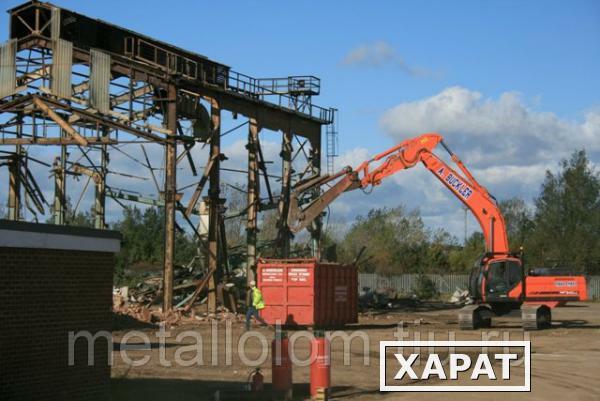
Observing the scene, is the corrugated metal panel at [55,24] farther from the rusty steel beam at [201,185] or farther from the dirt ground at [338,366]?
the dirt ground at [338,366]

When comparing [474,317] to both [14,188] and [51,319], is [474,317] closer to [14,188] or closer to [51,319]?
[14,188]

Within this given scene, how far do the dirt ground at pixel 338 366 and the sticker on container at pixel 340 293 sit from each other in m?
1.27

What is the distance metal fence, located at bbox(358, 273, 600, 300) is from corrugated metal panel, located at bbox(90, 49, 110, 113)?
38.3 metres

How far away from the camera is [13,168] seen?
30.4m

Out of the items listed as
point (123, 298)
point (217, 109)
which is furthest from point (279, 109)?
point (123, 298)

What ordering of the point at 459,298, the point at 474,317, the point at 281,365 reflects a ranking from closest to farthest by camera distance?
the point at 281,365 → the point at 474,317 → the point at 459,298

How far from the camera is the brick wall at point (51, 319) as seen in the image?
12.4 m

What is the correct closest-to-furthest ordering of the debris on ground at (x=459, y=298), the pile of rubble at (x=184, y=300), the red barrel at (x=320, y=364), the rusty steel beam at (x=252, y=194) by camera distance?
the red barrel at (x=320, y=364) < the pile of rubble at (x=184, y=300) < the rusty steel beam at (x=252, y=194) < the debris on ground at (x=459, y=298)

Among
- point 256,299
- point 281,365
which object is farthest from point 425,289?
point 281,365

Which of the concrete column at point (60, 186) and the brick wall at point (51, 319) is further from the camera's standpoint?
the concrete column at point (60, 186)

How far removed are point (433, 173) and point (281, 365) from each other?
20.3 m

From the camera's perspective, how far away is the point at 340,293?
106 feet

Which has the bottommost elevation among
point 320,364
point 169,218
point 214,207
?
point 320,364

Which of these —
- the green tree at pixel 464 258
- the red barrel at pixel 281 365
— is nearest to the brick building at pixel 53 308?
the red barrel at pixel 281 365
